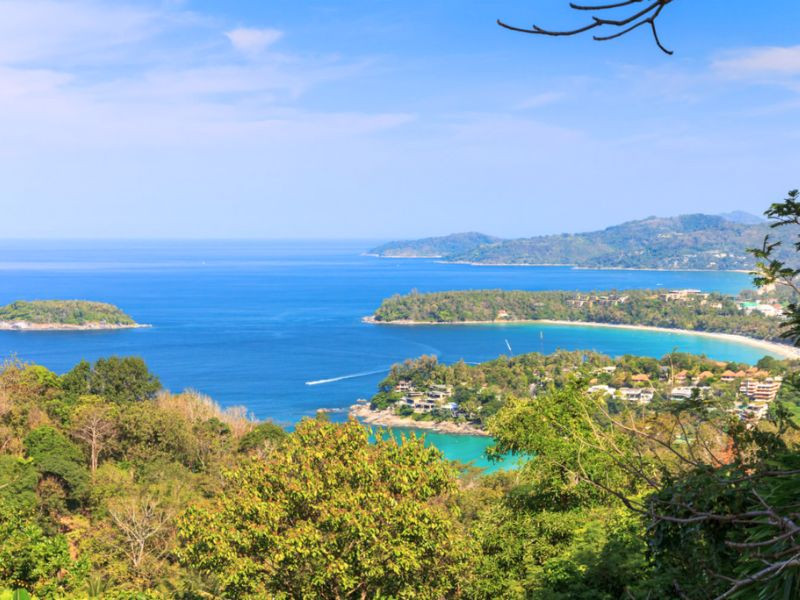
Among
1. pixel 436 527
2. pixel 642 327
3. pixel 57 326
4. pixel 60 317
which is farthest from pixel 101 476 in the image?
pixel 642 327

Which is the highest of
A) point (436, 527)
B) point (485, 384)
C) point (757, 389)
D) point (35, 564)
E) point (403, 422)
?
point (436, 527)

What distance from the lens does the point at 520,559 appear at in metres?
6.00

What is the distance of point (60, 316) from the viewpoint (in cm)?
5350

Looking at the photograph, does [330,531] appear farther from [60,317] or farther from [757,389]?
[60,317]

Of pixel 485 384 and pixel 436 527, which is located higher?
pixel 436 527

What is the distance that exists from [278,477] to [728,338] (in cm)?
5699

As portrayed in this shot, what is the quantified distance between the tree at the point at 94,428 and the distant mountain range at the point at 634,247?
103m

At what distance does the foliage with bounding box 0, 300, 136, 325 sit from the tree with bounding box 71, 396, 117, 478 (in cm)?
4186

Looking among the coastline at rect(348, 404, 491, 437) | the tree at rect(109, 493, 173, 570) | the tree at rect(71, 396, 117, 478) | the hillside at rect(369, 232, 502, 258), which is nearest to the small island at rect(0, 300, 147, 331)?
the coastline at rect(348, 404, 491, 437)

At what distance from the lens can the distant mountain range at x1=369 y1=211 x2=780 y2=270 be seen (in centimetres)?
11856

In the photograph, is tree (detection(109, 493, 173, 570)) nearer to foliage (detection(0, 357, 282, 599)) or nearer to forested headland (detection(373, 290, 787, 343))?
foliage (detection(0, 357, 282, 599))

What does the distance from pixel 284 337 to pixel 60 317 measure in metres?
17.6

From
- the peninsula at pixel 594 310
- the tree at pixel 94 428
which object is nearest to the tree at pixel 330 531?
the tree at pixel 94 428

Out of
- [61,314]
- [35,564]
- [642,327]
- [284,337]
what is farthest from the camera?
[642,327]
